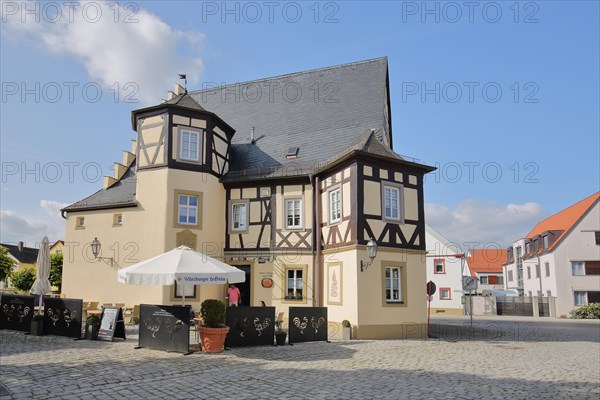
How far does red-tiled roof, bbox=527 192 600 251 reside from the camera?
4041 cm

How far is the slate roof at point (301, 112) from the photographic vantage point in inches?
838

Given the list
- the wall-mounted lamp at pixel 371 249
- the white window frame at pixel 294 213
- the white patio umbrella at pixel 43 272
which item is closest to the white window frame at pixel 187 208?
the white window frame at pixel 294 213

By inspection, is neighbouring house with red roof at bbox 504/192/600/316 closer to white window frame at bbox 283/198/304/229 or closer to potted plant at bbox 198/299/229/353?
white window frame at bbox 283/198/304/229

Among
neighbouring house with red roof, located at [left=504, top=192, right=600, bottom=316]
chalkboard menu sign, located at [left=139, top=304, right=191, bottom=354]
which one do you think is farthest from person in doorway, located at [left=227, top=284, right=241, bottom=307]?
neighbouring house with red roof, located at [left=504, top=192, right=600, bottom=316]

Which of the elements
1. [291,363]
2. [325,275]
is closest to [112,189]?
[325,275]

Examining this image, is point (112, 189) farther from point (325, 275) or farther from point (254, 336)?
point (254, 336)

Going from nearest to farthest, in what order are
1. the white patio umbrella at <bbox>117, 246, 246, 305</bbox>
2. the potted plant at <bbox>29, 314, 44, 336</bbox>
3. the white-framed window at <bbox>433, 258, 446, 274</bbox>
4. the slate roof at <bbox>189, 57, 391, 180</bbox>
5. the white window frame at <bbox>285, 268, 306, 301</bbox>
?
the white patio umbrella at <bbox>117, 246, 246, 305</bbox> < the potted plant at <bbox>29, 314, 44, 336</bbox> < the white window frame at <bbox>285, 268, 306, 301</bbox> < the slate roof at <bbox>189, 57, 391, 180</bbox> < the white-framed window at <bbox>433, 258, 446, 274</bbox>

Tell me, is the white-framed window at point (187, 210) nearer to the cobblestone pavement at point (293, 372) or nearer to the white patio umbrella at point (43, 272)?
the white patio umbrella at point (43, 272)

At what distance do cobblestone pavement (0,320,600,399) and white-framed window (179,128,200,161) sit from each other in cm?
817

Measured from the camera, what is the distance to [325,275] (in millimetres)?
18625

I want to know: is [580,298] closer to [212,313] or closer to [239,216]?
[239,216]

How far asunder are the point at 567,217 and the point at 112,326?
42.4 m

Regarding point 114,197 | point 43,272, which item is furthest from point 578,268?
point 43,272

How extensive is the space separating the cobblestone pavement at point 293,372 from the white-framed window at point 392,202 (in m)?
5.17
